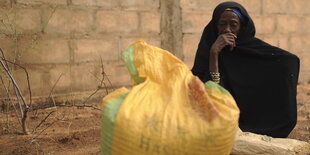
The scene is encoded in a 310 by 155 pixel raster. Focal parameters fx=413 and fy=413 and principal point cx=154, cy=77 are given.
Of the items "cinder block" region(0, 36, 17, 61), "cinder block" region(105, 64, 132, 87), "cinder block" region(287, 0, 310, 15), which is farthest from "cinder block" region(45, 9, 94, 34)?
"cinder block" region(287, 0, 310, 15)

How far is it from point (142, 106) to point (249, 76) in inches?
61.0

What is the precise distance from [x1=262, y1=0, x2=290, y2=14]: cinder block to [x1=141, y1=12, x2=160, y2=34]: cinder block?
1675 mm

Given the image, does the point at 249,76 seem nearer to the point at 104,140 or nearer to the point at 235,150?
the point at 235,150

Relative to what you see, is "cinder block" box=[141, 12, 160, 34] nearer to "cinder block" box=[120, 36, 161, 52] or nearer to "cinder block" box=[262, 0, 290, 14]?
"cinder block" box=[120, 36, 161, 52]

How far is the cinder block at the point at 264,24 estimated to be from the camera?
5316 mm

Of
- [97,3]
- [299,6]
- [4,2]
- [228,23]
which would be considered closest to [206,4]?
[97,3]

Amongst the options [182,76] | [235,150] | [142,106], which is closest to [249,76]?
[235,150]

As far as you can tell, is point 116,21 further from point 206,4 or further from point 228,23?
point 228,23

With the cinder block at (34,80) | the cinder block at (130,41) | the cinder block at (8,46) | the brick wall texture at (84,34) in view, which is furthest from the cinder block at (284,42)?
the cinder block at (8,46)

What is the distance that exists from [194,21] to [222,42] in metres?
2.04

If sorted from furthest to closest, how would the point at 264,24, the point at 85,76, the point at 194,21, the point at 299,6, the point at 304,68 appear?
the point at 304,68, the point at 299,6, the point at 264,24, the point at 194,21, the point at 85,76

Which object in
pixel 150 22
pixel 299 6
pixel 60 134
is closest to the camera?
pixel 60 134

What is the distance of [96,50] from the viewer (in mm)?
4117

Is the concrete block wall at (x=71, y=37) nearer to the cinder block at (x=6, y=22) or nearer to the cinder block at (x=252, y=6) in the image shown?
the cinder block at (x=6, y=22)
